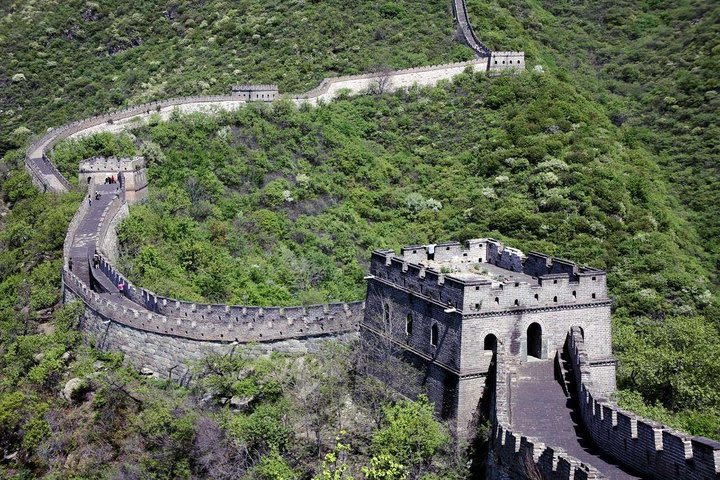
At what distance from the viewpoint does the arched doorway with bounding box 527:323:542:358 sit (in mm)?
27078

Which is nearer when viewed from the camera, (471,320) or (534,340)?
(471,320)

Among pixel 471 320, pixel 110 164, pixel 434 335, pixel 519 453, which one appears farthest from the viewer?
pixel 110 164

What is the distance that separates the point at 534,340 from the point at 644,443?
776cm

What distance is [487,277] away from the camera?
96.6ft

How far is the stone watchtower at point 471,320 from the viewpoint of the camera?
26.5 m

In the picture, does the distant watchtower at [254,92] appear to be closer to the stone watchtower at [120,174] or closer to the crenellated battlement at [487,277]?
the stone watchtower at [120,174]

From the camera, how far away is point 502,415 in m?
23.5

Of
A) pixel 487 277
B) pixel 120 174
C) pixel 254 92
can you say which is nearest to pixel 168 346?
pixel 487 277

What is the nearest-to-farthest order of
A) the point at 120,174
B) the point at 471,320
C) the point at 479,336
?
the point at 471,320 → the point at 479,336 → the point at 120,174

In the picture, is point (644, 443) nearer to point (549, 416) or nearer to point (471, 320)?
point (549, 416)

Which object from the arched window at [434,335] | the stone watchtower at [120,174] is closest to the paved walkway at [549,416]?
the arched window at [434,335]

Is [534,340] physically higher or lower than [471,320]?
lower

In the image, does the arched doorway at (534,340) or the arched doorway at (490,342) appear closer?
the arched doorway at (490,342)

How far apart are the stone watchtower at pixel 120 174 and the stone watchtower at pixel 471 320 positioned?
2133 cm
